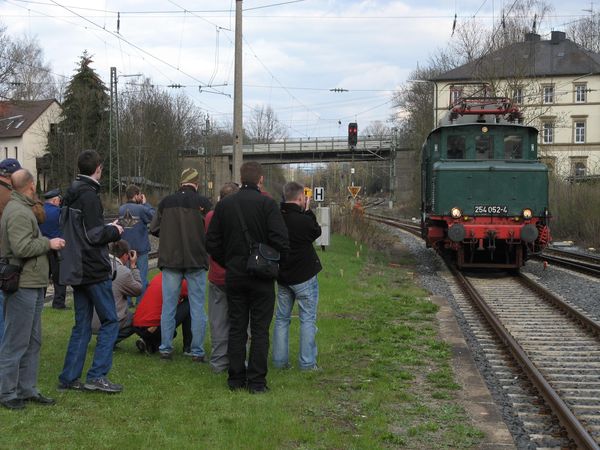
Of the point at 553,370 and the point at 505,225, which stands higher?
the point at 505,225

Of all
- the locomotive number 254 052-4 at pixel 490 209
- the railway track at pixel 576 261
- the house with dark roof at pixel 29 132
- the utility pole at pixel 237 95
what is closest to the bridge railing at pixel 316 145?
the house with dark roof at pixel 29 132

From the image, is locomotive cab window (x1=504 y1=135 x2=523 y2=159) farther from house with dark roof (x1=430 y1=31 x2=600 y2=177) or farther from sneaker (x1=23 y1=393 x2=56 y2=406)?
house with dark roof (x1=430 y1=31 x2=600 y2=177)

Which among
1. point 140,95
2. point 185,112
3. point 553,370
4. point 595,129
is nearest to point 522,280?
point 553,370

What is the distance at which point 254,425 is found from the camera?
17.5 feet

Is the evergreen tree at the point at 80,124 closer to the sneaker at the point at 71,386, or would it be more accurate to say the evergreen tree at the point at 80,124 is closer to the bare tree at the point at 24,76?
the bare tree at the point at 24,76

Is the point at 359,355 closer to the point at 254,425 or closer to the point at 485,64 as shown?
the point at 254,425

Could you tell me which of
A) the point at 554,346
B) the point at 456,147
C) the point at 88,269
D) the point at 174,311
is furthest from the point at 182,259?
the point at 456,147

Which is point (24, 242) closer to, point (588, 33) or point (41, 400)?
point (41, 400)

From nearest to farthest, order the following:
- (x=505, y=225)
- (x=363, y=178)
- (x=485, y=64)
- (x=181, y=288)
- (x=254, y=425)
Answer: (x=254, y=425)
(x=181, y=288)
(x=505, y=225)
(x=485, y=64)
(x=363, y=178)

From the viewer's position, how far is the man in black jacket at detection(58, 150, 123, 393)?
19.4ft

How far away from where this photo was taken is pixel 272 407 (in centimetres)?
582

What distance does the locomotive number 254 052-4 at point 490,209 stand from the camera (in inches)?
655

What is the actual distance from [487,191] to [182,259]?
429 inches

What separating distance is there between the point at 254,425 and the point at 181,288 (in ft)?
8.99
